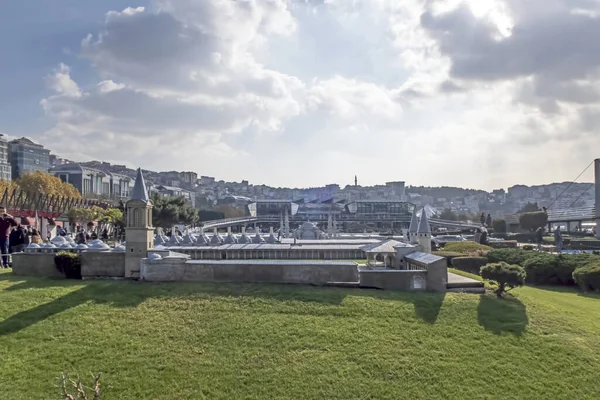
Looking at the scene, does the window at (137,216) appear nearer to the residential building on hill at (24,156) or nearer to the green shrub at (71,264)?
the green shrub at (71,264)

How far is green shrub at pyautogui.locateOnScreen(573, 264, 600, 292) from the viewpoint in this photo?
23484 millimetres

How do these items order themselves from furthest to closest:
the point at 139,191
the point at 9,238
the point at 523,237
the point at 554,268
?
the point at 523,237 < the point at 554,268 < the point at 9,238 < the point at 139,191

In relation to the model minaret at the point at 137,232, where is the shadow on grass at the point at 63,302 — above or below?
below

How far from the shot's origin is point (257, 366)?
40.1 ft

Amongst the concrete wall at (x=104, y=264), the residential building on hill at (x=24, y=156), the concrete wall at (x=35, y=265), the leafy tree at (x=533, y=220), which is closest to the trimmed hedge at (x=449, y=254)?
the concrete wall at (x=104, y=264)

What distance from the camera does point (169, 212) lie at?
49375 millimetres

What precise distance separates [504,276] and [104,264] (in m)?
15.1

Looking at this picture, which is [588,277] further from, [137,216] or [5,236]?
[5,236]

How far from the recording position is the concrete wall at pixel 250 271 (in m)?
18.1

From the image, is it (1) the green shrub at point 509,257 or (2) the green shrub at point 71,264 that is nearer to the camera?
(2) the green shrub at point 71,264

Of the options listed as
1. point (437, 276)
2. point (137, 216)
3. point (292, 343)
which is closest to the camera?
point (292, 343)

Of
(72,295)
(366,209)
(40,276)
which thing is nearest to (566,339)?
(72,295)

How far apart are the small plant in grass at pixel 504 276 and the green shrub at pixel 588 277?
8.33 m

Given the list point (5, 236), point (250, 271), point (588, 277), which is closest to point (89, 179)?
point (5, 236)
